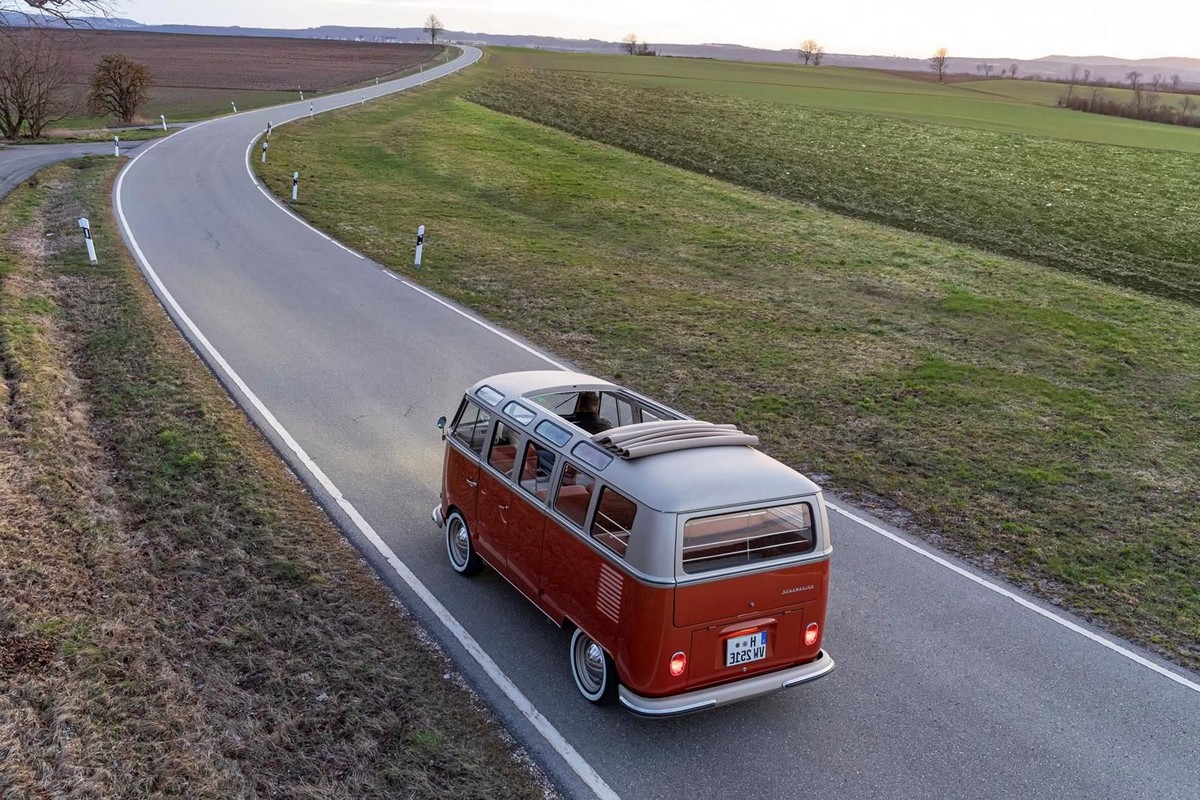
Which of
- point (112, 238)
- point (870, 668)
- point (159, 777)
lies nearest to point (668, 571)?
point (870, 668)

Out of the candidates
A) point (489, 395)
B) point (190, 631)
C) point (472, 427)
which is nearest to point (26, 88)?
point (472, 427)

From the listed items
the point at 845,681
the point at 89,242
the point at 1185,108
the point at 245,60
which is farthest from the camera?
the point at 245,60

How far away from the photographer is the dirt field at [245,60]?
75125 mm

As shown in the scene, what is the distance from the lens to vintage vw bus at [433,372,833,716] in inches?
245

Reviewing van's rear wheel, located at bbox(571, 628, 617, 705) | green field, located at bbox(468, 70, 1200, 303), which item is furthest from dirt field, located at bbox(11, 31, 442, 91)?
van's rear wheel, located at bbox(571, 628, 617, 705)

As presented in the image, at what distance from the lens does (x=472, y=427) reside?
338 inches

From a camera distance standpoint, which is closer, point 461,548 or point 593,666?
point 593,666

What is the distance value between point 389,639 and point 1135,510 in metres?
8.84

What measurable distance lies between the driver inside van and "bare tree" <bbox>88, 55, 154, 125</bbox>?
48154mm

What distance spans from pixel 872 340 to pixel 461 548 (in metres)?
10.8

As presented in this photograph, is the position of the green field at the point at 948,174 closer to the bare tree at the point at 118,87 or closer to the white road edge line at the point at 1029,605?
the white road edge line at the point at 1029,605

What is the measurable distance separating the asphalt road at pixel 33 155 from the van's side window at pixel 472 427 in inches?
956

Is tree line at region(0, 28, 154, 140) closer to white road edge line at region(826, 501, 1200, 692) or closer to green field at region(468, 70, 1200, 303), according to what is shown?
green field at region(468, 70, 1200, 303)

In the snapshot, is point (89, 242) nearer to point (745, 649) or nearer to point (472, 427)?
point (472, 427)
